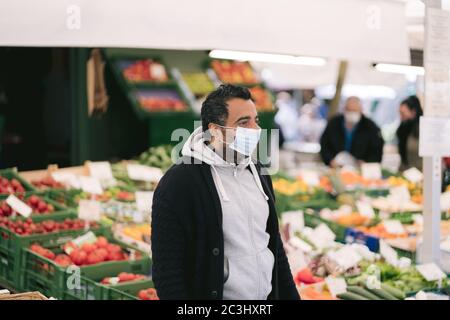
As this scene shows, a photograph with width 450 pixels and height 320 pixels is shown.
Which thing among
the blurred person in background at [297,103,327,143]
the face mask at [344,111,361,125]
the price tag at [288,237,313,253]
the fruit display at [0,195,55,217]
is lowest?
the blurred person in background at [297,103,327,143]

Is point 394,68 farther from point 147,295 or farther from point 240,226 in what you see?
point 240,226

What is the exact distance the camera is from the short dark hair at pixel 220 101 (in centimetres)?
275

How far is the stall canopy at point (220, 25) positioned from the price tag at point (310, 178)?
222 centimetres

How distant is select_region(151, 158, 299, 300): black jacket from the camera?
2.63 m

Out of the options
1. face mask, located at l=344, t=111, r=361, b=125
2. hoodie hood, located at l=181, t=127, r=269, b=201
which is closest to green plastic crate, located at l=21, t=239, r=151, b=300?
hoodie hood, located at l=181, t=127, r=269, b=201

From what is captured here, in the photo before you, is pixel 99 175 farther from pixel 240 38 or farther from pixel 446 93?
pixel 446 93

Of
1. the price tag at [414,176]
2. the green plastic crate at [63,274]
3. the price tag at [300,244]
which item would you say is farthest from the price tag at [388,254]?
the price tag at [414,176]

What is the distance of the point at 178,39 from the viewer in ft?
13.9

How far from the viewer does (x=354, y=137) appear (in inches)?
320

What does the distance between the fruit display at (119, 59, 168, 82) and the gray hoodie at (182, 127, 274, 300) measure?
6.49 meters

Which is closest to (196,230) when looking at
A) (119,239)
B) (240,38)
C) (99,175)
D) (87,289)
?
(87,289)

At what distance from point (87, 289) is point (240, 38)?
71.1 inches

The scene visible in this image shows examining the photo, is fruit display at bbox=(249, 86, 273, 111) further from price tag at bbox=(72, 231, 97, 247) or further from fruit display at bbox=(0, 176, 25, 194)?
price tag at bbox=(72, 231, 97, 247)

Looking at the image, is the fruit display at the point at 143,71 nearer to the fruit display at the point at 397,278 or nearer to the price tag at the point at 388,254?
the price tag at the point at 388,254
